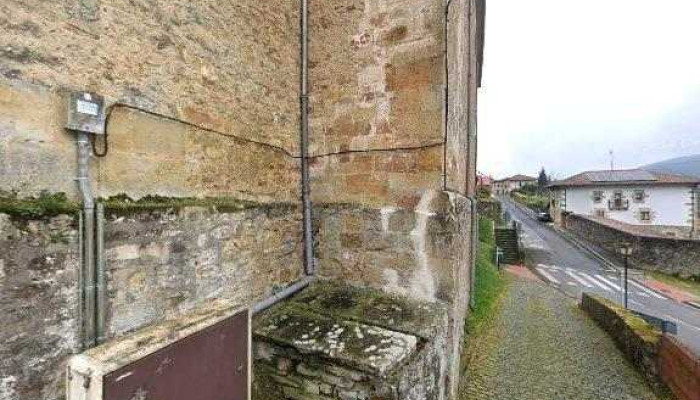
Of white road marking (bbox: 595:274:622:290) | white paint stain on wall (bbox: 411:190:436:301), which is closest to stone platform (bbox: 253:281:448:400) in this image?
white paint stain on wall (bbox: 411:190:436:301)

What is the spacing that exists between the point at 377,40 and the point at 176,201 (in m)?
2.94

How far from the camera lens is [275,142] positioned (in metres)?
4.37

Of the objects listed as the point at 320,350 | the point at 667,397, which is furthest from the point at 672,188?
the point at 320,350

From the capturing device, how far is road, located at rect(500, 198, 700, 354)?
1279 centimetres

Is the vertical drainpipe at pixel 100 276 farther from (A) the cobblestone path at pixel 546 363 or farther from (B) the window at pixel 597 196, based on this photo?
(B) the window at pixel 597 196

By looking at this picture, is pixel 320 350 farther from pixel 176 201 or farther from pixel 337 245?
pixel 176 201

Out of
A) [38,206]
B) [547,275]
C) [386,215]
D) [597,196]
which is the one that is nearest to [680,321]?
[547,275]

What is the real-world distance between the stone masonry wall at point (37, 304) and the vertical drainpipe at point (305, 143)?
268 cm

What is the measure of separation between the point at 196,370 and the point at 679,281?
24333 mm

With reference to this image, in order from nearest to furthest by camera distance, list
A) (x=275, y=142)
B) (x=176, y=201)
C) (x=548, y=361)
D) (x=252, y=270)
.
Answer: (x=176, y=201) < (x=252, y=270) < (x=275, y=142) < (x=548, y=361)

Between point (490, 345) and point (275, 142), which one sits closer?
point (275, 142)

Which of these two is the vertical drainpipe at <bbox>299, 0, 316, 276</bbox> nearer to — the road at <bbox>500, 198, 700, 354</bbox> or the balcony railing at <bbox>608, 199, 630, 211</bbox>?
the road at <bbox>500, 198, 700, 354</bbox>

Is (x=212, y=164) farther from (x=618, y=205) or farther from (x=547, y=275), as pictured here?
(x=618, y=205)

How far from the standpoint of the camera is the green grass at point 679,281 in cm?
1757
